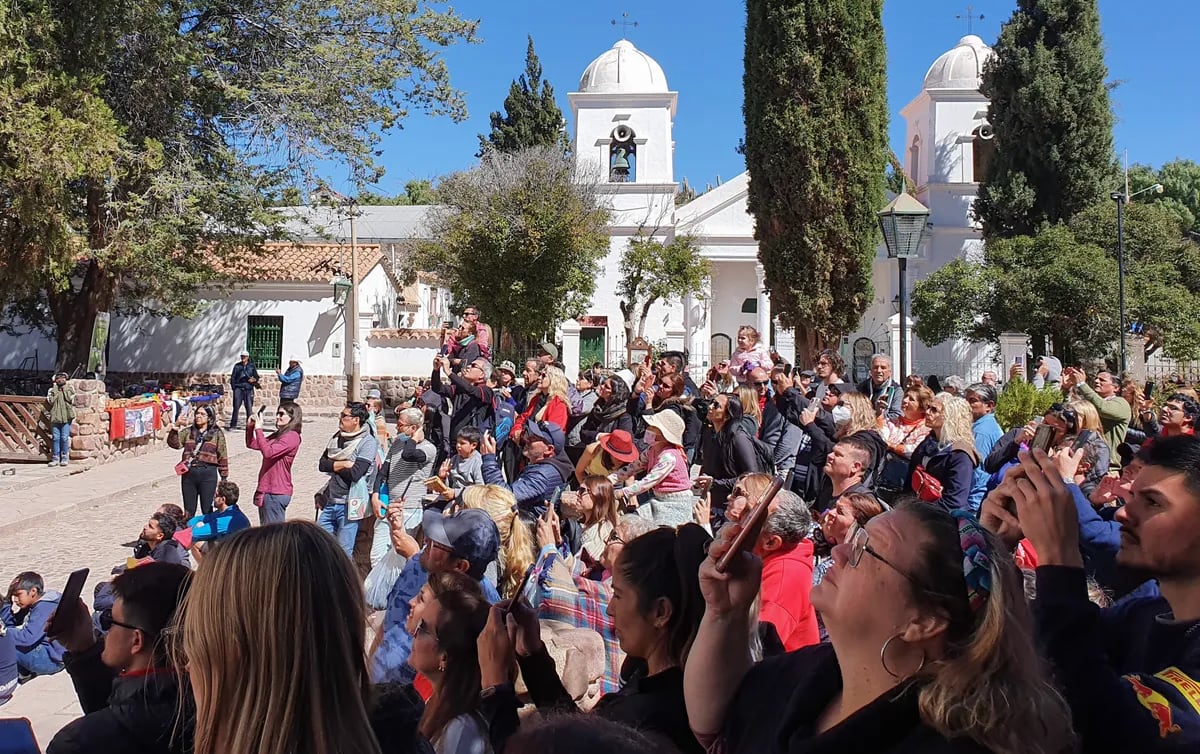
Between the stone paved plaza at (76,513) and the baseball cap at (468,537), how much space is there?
2868mm

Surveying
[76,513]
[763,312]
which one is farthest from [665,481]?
[763,312]

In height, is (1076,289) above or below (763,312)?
above

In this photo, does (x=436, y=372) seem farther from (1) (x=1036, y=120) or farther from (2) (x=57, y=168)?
(1) (x=1036, y=120)

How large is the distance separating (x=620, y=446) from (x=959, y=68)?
38.1m

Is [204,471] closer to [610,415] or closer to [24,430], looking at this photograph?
[610,415]

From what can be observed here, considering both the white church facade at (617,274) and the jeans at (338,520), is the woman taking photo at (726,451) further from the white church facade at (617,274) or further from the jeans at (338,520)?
the white church facade at (617,274)

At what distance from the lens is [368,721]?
6.21 ft

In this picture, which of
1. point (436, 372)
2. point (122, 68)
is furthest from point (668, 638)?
point (122, 68)

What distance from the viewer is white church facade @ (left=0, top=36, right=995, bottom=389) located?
1125 inches

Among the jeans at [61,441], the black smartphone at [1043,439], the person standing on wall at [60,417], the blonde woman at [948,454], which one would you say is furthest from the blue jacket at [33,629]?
the jeans at [61,441]

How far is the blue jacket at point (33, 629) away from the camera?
15.1 ft

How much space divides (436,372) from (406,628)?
296 inches

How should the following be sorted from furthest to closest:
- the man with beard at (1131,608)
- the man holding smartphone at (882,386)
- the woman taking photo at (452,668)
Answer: the man holding smartphone at (882,386) < the woman taking photo at (452,668) < the man with beard at (1131,608)

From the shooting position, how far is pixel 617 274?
37.8 metres
